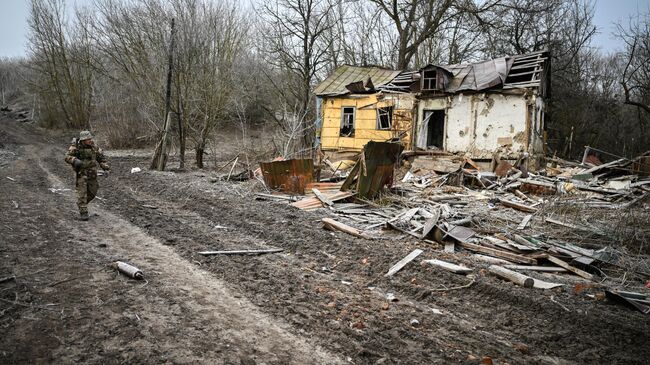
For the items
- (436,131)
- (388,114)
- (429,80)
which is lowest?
(436,131)

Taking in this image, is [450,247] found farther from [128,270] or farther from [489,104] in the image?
[489,104]

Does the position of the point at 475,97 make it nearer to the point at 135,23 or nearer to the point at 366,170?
the point at 366,170

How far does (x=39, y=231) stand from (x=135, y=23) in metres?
18.6

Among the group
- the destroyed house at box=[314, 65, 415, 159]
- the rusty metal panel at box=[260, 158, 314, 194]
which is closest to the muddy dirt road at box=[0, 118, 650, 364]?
the rusty metal panel at box=[260, 158, 314, 194]

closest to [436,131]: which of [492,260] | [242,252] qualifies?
[492,260]

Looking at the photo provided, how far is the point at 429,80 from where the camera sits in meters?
17.3

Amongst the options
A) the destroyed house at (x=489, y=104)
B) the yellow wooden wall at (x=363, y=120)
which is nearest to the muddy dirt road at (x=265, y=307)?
the destroyed house at (x=489, y=104)

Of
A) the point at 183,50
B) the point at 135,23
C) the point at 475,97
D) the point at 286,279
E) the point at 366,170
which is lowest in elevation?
the point at 286,279

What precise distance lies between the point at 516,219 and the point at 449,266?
13.5 ft

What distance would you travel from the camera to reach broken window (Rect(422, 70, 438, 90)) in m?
17.2

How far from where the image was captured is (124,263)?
16.5ft

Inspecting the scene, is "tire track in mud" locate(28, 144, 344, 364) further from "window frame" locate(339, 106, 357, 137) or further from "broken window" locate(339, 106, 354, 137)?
"broken window" locate(339, 106, 354, 137)

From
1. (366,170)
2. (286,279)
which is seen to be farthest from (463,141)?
(286,279)

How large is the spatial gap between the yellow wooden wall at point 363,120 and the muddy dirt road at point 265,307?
476 inches
